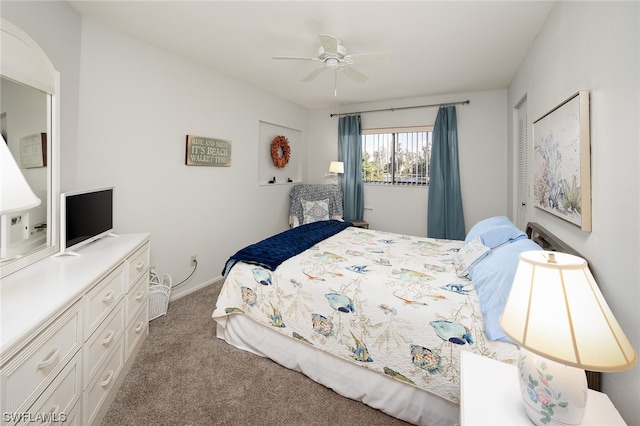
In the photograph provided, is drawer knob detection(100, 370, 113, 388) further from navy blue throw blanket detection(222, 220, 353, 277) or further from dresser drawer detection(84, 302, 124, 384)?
navy blue throw blanket detection(222, 220, 353, 277)

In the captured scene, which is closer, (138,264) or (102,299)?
(102,299)

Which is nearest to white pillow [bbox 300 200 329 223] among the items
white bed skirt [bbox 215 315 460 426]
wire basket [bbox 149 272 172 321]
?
wire basket [bbox 149 272 172 321]

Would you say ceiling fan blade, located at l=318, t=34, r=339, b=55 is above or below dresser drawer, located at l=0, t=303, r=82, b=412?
above

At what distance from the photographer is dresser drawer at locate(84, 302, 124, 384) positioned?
4.73 feet

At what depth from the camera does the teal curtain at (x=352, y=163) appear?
4.94 meters

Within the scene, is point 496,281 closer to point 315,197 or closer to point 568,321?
point 568,321

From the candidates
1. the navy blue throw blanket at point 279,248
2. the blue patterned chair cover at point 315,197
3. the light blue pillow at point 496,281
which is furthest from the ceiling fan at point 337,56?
the blue patterned chair cover at point 315,197

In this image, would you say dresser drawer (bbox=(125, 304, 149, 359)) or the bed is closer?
the bed

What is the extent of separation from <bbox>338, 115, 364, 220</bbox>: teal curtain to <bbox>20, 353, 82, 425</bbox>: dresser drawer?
13.4 ft

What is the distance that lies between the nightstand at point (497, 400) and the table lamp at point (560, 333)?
8 cm

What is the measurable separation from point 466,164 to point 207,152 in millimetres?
3603

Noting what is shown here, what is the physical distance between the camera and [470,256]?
6.50ft

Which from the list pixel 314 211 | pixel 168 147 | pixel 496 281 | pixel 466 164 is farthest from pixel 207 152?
pixel 466 164

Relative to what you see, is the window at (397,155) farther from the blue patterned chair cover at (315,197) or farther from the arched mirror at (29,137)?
the arched mirror at (29,137)
